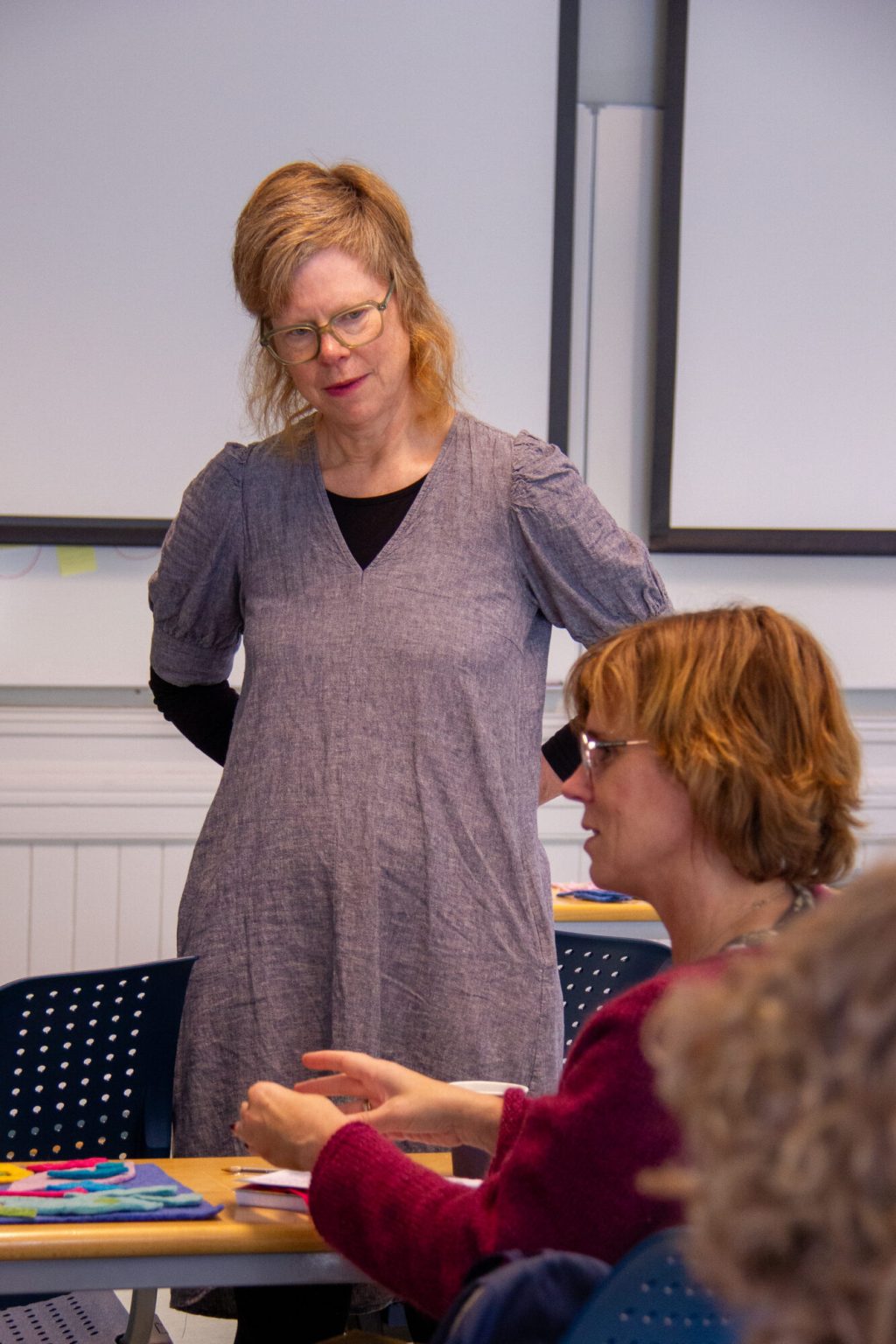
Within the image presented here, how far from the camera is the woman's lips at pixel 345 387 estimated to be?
177 cm

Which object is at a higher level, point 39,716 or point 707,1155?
point 707,1155

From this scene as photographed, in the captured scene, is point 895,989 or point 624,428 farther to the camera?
point 624,428

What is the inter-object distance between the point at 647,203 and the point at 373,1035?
2.60 meters

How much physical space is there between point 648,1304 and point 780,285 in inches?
123

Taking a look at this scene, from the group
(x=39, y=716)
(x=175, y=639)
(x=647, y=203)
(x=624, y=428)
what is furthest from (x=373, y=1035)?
(x=647, y=203)

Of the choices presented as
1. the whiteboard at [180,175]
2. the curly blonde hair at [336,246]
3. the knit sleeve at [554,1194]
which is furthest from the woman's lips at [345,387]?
the whiteboard at [180,175]

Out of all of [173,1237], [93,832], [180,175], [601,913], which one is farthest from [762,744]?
[180,175]

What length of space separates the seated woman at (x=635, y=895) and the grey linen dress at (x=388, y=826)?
0.79ft

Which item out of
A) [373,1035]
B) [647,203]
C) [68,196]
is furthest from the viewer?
[647,203]

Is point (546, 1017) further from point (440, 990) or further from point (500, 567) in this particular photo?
point (500, 567)

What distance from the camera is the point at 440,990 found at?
1.67 meters

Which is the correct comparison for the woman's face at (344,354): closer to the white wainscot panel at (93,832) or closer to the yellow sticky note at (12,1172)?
the yellow sticky note at (12,1172)

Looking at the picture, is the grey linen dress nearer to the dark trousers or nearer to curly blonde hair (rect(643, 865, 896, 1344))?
the dark trousers

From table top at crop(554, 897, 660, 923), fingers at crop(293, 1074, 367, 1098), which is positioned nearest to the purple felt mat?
fingers at crop(293, 1074, 367, 1098)
